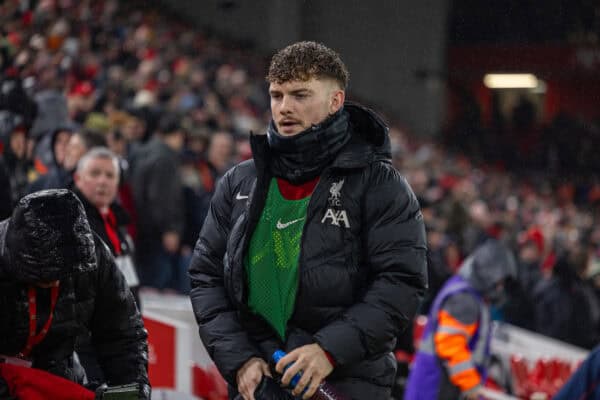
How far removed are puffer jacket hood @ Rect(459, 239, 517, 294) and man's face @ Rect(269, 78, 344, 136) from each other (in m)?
2.94

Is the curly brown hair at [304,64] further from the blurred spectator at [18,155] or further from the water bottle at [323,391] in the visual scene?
the blurred spectator at [18,155]

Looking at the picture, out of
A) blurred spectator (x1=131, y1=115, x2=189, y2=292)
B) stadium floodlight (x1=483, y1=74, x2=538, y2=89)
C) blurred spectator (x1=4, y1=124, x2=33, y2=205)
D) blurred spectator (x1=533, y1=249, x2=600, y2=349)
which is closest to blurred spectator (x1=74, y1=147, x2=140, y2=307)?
blurred spectator (x1=4, y1=124, x2=33, y2=205)

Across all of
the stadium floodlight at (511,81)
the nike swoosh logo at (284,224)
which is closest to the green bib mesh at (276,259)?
the nike swoosh logo at (284,224)

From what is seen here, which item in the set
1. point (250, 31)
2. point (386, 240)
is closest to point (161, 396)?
point (386, 240)

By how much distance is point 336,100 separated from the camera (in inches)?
123

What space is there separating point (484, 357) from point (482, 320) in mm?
213

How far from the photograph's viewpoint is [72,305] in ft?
9.70

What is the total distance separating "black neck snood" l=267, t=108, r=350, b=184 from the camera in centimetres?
303

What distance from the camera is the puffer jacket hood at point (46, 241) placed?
272 centimetres

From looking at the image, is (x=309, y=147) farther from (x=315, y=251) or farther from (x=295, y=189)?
(x=315, y=251)

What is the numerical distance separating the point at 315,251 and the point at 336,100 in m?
0.47

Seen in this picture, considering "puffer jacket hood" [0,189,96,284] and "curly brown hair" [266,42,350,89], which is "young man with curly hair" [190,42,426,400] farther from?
"puffer jacket hood" [0,189,96,284]

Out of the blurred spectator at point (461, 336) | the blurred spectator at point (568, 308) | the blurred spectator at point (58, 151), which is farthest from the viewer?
the blurred spectator at point (568, 308)

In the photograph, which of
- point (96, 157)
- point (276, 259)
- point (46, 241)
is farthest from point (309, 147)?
point (96, 157)
